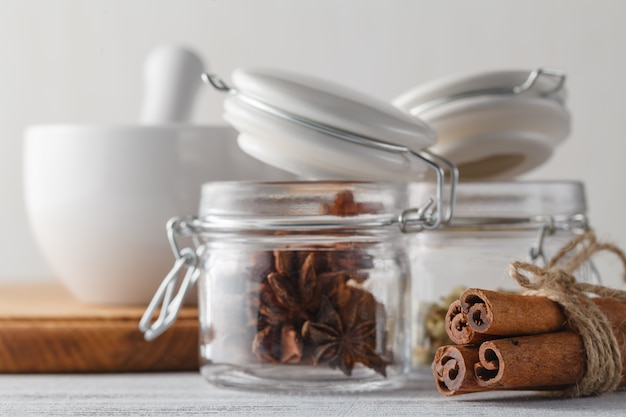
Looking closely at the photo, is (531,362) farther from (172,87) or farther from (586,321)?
(172,87)

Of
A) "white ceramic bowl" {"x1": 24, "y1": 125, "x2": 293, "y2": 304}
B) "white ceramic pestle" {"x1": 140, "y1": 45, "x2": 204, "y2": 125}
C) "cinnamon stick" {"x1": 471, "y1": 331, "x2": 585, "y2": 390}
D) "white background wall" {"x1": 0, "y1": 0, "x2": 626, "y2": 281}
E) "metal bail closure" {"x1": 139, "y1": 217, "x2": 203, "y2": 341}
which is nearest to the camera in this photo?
"cinnamon stick" {"x1": 471, "y1": 331, "x2": 585, "y2": 390}

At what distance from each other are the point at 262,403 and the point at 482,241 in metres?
0.27

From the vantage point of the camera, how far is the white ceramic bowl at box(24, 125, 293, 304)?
0.94m

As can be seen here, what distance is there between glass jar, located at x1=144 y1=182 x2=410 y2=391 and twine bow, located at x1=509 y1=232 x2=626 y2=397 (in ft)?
0.37

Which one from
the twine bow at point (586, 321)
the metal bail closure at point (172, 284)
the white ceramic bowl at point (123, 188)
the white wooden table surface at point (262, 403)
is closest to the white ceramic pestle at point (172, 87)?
the white ceramic bowl at point (123, 188)

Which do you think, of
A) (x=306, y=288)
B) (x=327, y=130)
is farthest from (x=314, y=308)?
(x=327, y=130)

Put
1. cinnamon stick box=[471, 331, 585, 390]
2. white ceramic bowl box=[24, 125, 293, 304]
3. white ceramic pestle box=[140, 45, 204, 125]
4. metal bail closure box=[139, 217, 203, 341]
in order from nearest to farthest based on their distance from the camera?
cinnamon stick box=[471, 331, 585, 390]
metal bail closure box=[139, 217, 203, 341]
white ceramic bowl box=[24, 125, 293, 304]
white ceramic pestle box=[140, 45, 204, 125]

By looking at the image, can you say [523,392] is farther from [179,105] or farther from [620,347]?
[179,105]

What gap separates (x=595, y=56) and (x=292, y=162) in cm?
81

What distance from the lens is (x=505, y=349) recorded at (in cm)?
61

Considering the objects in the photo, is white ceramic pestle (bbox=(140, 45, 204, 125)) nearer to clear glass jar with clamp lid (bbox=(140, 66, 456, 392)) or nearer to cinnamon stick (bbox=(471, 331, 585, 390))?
clear glass jar with clamp lid (bbox=(140, 66, 456, 392))

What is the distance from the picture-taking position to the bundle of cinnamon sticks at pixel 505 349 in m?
0.61

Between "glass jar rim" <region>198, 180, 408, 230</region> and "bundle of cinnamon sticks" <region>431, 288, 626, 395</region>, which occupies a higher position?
"glass jar rim" <region>198, 180, 408, 230</region>

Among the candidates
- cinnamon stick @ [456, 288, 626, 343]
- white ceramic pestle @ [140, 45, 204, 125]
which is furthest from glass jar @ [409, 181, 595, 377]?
white ceramic pestle @ [140, 45, 204, 125]
